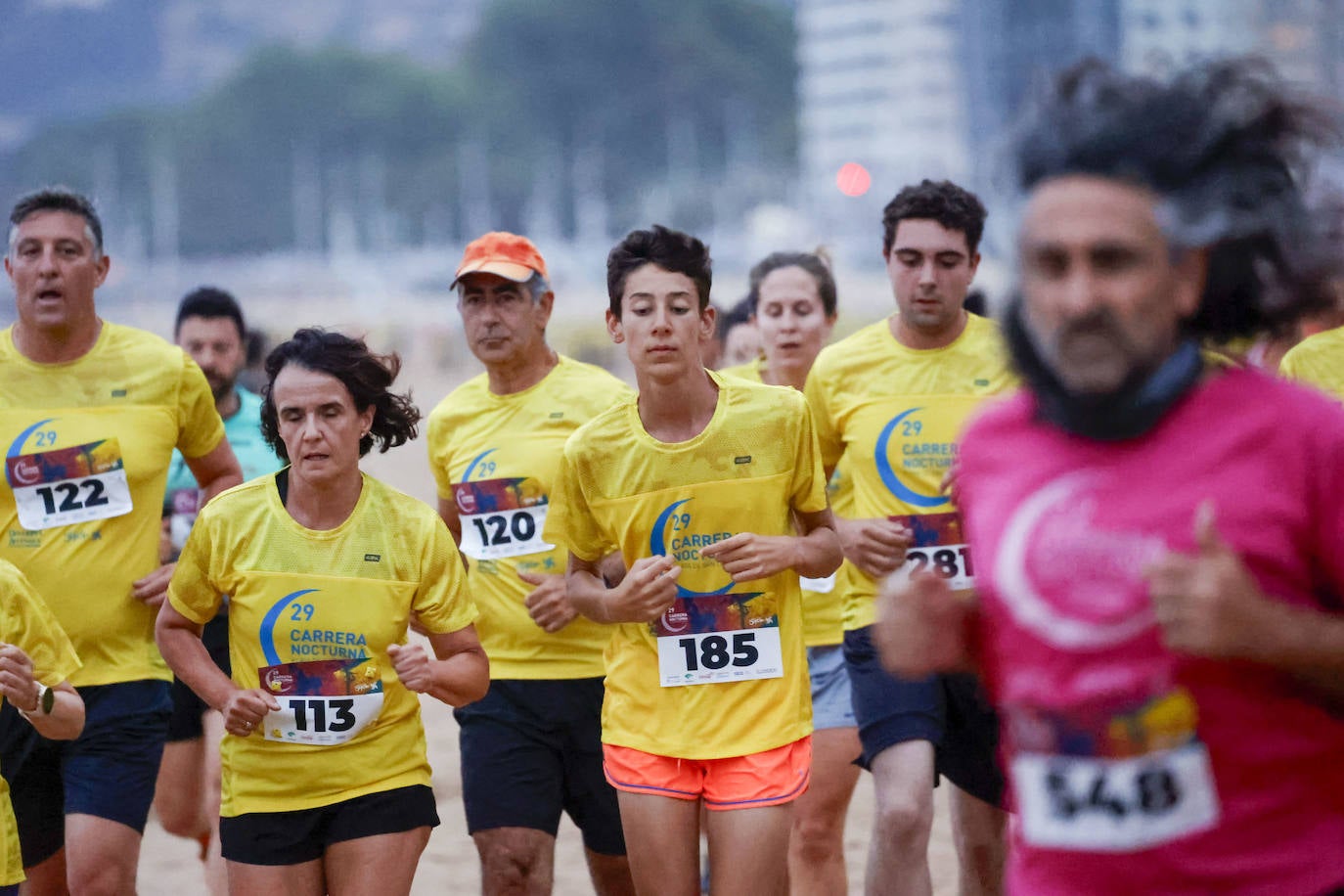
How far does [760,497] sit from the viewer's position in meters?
4.91

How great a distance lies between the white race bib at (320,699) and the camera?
4.72 meters

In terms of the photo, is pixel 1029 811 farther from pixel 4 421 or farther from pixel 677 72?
pixel 677 72

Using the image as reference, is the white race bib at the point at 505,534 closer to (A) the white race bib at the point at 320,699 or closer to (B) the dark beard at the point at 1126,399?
(A) the white race bib at the point at 320,699

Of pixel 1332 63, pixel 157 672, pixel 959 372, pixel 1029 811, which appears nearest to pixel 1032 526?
pixel 1029 811

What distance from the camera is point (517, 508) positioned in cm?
593

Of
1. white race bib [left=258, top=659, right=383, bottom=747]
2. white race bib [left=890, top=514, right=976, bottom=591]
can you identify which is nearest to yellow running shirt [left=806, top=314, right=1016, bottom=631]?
white race bib [left=890, top=514, right=976, bottom=591]

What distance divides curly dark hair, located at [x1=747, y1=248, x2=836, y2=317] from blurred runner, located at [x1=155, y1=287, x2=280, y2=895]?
2.12 metres

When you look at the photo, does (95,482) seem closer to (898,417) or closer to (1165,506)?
(898,417)

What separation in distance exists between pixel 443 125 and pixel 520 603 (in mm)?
93375

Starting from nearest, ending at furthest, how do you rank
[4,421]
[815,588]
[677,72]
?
[4,421] → [815,588] → [677,72]

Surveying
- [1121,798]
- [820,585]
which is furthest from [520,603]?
[1121,798]

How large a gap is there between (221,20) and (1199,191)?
121m

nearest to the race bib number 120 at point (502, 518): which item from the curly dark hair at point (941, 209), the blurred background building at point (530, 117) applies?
the curly dark hair at point (941, 209)

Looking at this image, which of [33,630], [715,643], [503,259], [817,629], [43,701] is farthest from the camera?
[817,629]
